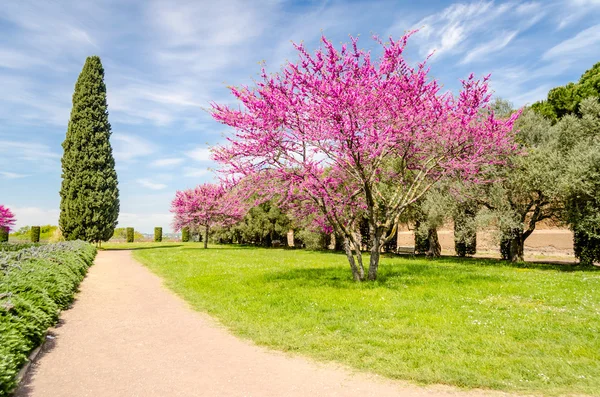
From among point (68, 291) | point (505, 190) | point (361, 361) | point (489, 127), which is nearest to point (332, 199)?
point (489, 127)

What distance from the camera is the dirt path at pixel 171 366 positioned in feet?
20.1

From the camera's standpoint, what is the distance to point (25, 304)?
27.7ft

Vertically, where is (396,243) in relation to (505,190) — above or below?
below

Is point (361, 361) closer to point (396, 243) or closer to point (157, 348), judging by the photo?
point (157, 348)

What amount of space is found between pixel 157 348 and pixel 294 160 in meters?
8.47

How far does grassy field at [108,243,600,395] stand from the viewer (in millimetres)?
6847

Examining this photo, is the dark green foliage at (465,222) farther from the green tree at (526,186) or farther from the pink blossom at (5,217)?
the pink blossom at (5,217)

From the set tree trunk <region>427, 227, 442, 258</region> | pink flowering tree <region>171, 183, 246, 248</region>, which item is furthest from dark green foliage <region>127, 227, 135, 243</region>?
tree trunk <region>427, 227, 442, 258</region>

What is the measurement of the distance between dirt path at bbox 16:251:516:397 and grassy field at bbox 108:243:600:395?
64cm

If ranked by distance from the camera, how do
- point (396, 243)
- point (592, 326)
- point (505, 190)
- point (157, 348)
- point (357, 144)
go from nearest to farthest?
point (157, 348), point (592, 326), point (357, 144), point (505, 190), point (396, 243)

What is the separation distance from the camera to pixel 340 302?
1193 cm

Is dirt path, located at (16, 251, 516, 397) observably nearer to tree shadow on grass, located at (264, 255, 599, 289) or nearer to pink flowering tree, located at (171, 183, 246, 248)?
tree shadow on grass, located at (264, 255, 599, 289)

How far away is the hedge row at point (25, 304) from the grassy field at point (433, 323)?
3.99 m

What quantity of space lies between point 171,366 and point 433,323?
614 cm
